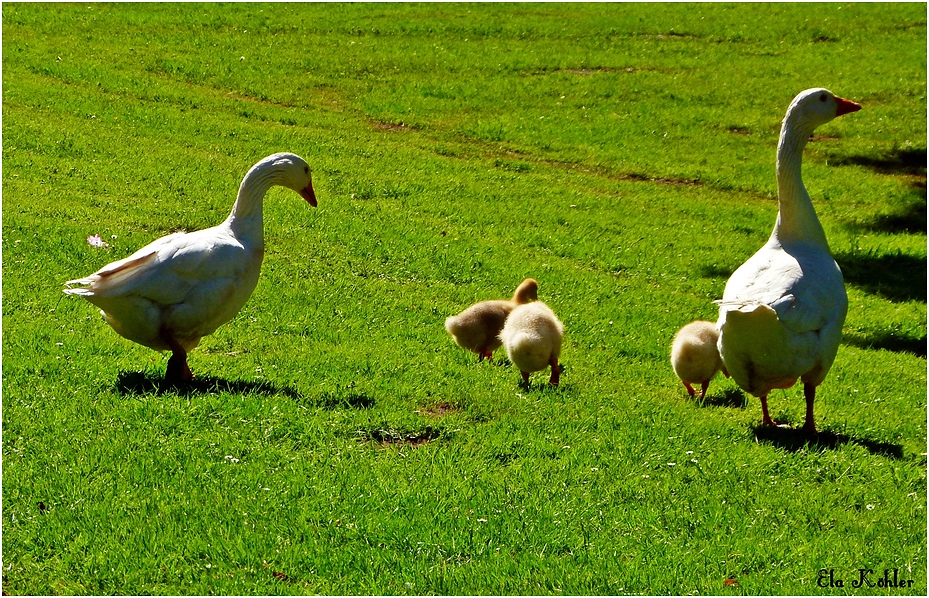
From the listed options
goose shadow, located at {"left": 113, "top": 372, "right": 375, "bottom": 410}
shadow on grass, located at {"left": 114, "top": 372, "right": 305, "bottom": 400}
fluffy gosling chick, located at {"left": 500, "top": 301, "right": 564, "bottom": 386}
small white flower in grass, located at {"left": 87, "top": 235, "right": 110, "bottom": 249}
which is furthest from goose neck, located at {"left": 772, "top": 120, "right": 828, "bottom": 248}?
small white flower in grass, located at {"left": 87, "top": 235, "right": 110, "bottom": 249}

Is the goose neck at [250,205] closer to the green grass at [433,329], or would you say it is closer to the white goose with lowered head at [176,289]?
the white goose with lowered head at [176,289]

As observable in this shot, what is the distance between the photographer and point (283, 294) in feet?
33.7

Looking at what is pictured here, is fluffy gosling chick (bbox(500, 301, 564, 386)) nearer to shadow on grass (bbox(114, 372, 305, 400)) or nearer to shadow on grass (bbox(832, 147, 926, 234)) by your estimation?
shadow on grass (bbox(114, 372, 305, 400))

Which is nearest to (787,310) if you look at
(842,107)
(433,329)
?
(842,107)

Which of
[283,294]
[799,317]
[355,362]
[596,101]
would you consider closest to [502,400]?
[355,362]

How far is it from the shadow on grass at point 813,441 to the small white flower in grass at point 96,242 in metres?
7.21

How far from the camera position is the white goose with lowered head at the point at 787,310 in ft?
23.5

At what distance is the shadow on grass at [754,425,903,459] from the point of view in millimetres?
7465

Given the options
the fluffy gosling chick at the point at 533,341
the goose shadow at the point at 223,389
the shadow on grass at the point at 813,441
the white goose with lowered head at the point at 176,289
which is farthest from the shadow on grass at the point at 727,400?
the white goose with lowered head at the point at 176,289

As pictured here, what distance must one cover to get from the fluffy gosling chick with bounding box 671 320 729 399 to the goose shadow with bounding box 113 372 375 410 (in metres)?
2.64

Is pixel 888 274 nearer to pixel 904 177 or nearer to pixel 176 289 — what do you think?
pixel 904 177

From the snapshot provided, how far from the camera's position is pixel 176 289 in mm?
7277

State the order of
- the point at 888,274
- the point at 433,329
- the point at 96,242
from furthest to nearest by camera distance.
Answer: the point at 888,274 < the point at 96,242 < the point at 433,329

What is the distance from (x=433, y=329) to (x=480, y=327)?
2.61 feet
